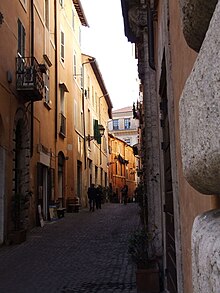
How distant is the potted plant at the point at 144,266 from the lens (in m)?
6.52

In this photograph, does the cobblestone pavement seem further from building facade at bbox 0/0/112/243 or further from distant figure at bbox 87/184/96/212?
distant figure at bbox 87/184/96/212

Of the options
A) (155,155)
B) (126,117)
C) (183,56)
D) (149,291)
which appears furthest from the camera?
(126,117)

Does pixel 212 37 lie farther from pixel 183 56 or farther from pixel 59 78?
pixel 59 78

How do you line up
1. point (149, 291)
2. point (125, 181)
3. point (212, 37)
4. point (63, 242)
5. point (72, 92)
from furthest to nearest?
point (125, 181), point (72, 92), point (63, 242), point (149, 291), point (212, 37)

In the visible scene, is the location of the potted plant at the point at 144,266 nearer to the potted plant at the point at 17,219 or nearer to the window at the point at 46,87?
the potted plant at the point at 17,219

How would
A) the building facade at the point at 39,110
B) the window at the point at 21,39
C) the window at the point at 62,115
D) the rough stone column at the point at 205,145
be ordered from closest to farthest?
1. the rough stone column at the point at 205,145
2. the building facade at the point at 39,110
3. the window at the point at 21,39
4. the window at the point at 62,115

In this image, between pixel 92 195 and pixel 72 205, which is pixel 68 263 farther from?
pixel 92 195

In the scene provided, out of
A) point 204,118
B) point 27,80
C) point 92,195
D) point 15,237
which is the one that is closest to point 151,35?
point 204,118

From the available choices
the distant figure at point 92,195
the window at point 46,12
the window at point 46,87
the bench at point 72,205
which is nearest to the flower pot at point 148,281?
the window at point 46,87

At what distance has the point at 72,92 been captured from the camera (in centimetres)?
2642

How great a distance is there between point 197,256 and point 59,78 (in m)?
21.6

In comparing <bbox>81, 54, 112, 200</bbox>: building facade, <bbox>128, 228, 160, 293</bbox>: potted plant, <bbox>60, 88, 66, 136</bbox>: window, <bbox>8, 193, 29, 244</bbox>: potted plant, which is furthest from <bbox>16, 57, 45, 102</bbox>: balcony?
<bbox>81, 54, 112, 200</bbox>: building facade

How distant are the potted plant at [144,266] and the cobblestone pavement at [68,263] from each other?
1.01 ft

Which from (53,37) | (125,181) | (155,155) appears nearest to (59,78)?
(53,37)
